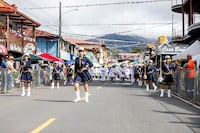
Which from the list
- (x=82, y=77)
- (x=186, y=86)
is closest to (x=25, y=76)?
(x=82, y=77)

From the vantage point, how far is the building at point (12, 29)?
32625 millimetres

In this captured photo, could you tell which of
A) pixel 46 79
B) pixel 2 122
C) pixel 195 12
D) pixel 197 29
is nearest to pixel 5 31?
pixel 46 79

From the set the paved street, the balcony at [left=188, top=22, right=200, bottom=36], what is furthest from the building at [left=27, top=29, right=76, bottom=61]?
the paved street

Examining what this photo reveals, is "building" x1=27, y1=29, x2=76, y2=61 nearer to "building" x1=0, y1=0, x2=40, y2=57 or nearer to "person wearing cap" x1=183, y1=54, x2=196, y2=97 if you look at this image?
"building" x1=0, y1=0, x2=40, y2=57

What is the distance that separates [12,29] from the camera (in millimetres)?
38750

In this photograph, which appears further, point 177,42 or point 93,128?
point 177,42

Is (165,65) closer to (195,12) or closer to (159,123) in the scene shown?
(159,123)

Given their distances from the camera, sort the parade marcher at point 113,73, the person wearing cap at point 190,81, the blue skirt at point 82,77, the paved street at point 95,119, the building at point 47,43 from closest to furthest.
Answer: the paved street at point 95,119
the blue skirt at point 82,77
the person wearing cap at point 190,81
the parade marcher at point 113,73
the building at point 47,43

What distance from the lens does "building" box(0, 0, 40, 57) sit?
107 feet

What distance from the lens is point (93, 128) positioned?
9227 mm

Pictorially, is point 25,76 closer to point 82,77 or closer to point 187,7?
point 82,77

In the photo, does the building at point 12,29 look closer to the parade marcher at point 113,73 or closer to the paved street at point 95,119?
the parade marcher at point 113,73

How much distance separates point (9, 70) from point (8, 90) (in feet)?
3.57

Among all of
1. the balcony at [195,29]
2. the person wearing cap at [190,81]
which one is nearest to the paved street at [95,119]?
the person wearing cap at [190,81]
